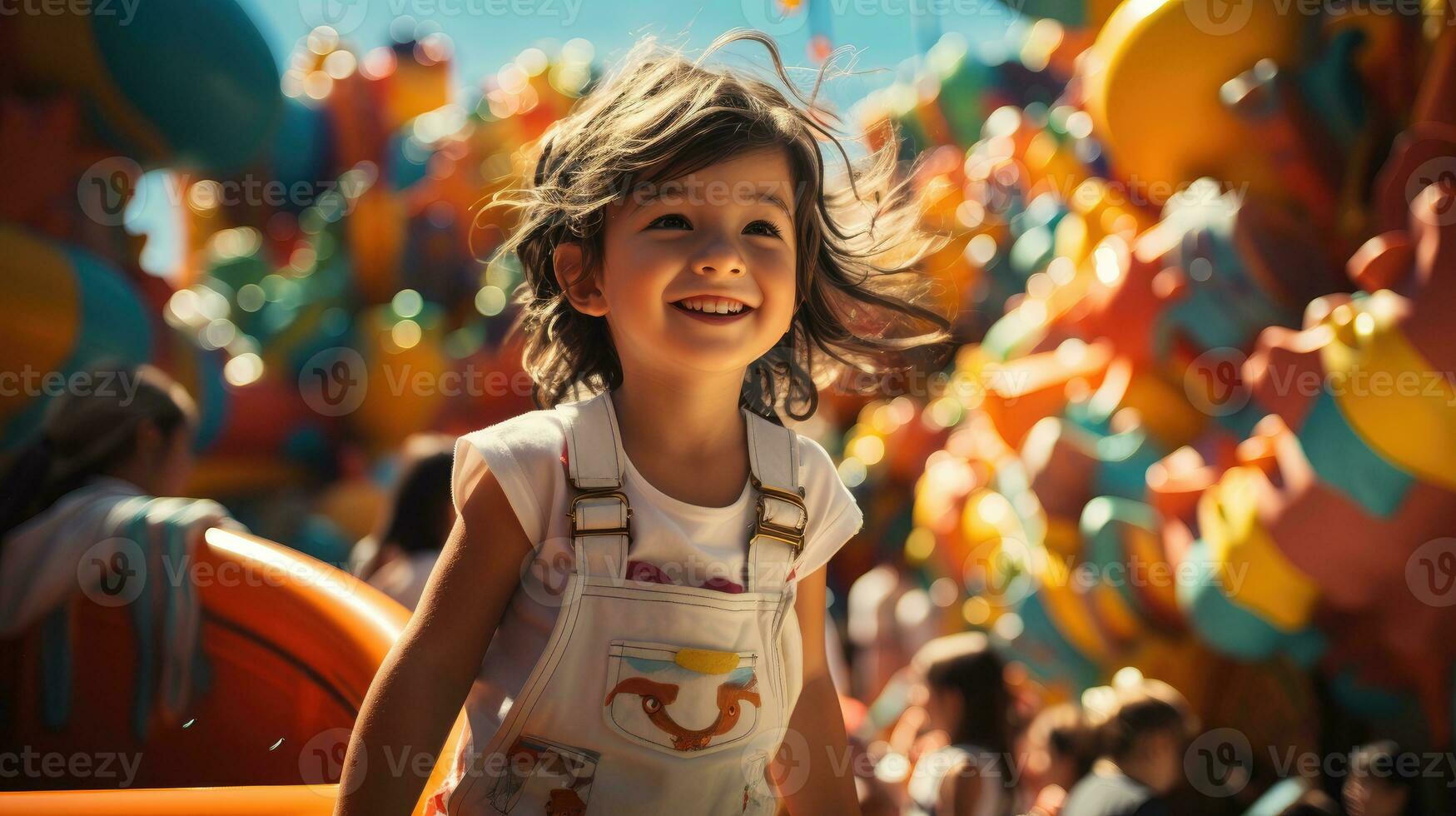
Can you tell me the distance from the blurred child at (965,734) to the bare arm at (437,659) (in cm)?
168

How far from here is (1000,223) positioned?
15.9 feet

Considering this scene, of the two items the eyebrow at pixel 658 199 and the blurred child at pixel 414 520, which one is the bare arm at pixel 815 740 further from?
the blurred child at pixel 414 520

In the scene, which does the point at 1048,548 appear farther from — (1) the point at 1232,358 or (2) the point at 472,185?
(2) the point at 472,185

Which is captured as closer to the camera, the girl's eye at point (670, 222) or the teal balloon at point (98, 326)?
the girl's eye at point (670, 222)

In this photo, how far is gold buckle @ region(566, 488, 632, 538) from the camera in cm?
92

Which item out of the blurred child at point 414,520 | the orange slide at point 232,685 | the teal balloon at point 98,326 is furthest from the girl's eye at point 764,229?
the teal balloon at point 98,326

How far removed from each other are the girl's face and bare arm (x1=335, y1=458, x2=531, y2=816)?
0.64 feet

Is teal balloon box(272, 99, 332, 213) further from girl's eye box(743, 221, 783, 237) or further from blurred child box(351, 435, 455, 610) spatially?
girl's eye box(743, 221, 783, 237)

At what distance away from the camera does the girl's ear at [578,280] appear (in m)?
1.06

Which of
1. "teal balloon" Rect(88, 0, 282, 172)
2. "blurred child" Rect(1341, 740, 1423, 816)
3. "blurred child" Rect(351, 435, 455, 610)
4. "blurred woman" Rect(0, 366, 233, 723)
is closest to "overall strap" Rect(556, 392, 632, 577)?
"blurred woman" Rect(0, 366, 233, 723)

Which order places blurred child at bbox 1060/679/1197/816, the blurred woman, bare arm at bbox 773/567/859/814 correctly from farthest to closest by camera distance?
1. blurred child at bbox 1060/679/1197/816
2. the blurred woman
3. bare arm at bbox 773/567/859/814

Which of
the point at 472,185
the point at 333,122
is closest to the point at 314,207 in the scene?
the point at 333,122

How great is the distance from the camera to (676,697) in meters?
0.93

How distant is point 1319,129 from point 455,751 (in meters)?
2.74
